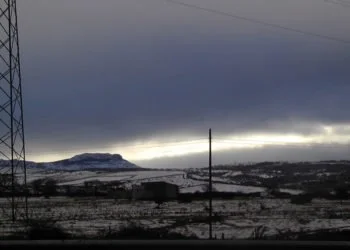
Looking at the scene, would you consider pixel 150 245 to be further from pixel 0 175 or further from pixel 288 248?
pixel 0 175

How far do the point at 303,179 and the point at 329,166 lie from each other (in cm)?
1235

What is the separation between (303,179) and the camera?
557 ft

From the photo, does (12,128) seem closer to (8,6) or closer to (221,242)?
(8,6)

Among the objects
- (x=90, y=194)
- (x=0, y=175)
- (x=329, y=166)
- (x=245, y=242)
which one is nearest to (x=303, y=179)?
(x=329, y=166)

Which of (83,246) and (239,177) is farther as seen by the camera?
(239,177)

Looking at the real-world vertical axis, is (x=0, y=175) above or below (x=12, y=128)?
below

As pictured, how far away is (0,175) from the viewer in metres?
35.7

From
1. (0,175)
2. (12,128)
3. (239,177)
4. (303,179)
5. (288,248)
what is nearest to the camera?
(288,248)

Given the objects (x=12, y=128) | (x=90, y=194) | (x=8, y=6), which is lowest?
(x=90, y=194)

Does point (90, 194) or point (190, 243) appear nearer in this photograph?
point (190, 243)

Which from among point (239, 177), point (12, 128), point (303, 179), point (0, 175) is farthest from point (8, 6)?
point (239, 177)

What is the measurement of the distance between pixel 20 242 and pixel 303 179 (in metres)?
164

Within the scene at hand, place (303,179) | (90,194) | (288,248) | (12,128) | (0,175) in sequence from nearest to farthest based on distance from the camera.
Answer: (288,248), (12,128), (0,175), (90,194), (303,179)

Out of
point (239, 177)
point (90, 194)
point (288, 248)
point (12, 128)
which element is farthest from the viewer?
point (239, 177)
